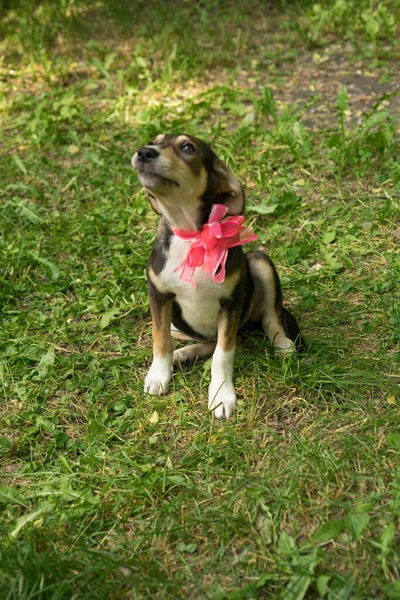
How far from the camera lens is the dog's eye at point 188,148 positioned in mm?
3904

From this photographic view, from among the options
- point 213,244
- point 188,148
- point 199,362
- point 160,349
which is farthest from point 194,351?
point 188,148

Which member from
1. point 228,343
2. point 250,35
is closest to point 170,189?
point 228,343

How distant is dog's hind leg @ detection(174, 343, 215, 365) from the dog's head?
1032 mm

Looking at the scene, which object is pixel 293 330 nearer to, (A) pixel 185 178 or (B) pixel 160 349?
(B) pixel 160 349

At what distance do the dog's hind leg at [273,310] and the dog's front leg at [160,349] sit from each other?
655mm

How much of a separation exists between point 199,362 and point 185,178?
1.41m

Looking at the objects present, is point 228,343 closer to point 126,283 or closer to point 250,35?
point 126,283

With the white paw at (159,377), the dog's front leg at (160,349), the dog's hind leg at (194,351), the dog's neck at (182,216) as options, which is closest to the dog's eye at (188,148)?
the dog's neck at (182,216)

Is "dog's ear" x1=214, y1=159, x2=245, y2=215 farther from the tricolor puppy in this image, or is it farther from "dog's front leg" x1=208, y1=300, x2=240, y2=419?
"dog's front leg" x1=208, y1=300, x2=240, y2=419

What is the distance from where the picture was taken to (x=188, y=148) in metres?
3.91

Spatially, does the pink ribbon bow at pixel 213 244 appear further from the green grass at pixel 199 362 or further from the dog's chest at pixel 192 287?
the green grass at pixel 199 362

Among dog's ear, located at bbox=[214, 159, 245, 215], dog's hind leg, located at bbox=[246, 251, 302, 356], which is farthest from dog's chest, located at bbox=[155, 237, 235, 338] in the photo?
dog's hind leg, located at bbox=[246, 251, 302, 356]

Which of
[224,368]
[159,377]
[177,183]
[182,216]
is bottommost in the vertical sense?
[159,377]

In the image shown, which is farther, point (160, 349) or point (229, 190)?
point (160, 349)
